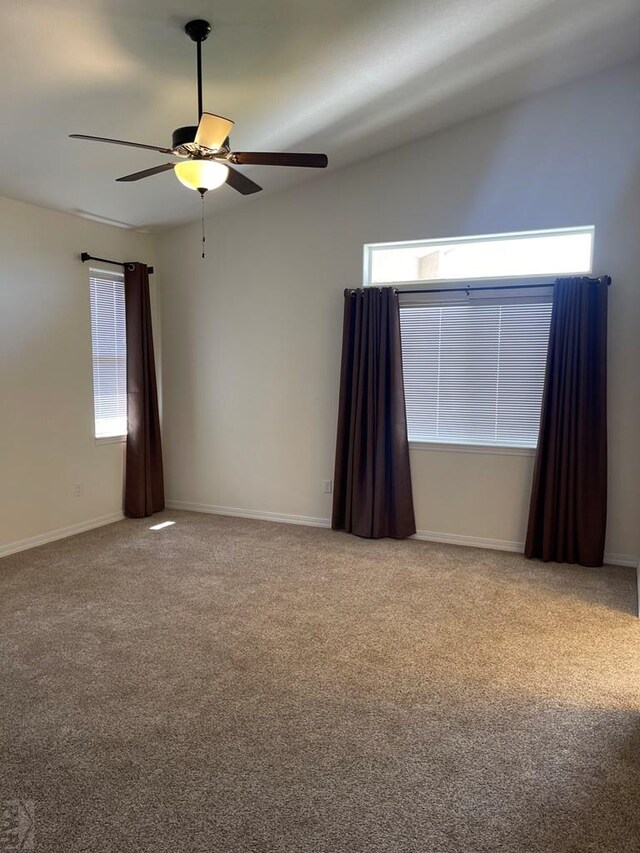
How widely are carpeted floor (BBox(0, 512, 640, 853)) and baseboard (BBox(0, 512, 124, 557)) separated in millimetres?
323

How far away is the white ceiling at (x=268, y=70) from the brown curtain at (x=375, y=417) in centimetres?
130

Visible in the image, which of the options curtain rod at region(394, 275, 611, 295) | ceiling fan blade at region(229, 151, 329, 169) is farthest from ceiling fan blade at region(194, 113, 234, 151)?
curtain rod at region(394, 275, 611, 295)

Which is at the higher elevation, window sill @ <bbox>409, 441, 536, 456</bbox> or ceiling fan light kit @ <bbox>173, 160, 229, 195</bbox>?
ceiling fan light kit @ <bbox>173, 160, 229, 195</bbox>

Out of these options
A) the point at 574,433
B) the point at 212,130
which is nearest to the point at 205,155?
the point at 212,130

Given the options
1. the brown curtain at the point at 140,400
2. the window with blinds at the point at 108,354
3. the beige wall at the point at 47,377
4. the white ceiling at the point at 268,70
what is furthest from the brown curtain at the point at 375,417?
the beige wall at the point at 47,377

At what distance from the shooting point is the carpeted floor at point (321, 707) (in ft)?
5.85

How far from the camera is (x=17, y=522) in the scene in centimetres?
436

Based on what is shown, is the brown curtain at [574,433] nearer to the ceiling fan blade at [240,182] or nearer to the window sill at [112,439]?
the ceiling fan blade at [240,182]

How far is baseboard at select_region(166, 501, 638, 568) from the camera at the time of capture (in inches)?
161

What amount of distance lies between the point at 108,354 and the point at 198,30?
3.07 m

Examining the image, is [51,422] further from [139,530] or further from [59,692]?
[59,692]

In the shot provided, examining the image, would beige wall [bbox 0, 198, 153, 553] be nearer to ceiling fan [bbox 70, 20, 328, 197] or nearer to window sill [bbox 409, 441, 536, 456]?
ceiling fan [bbox 70, 20, 328, 197]

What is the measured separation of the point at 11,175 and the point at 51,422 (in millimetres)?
1856

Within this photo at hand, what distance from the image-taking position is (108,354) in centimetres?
512
